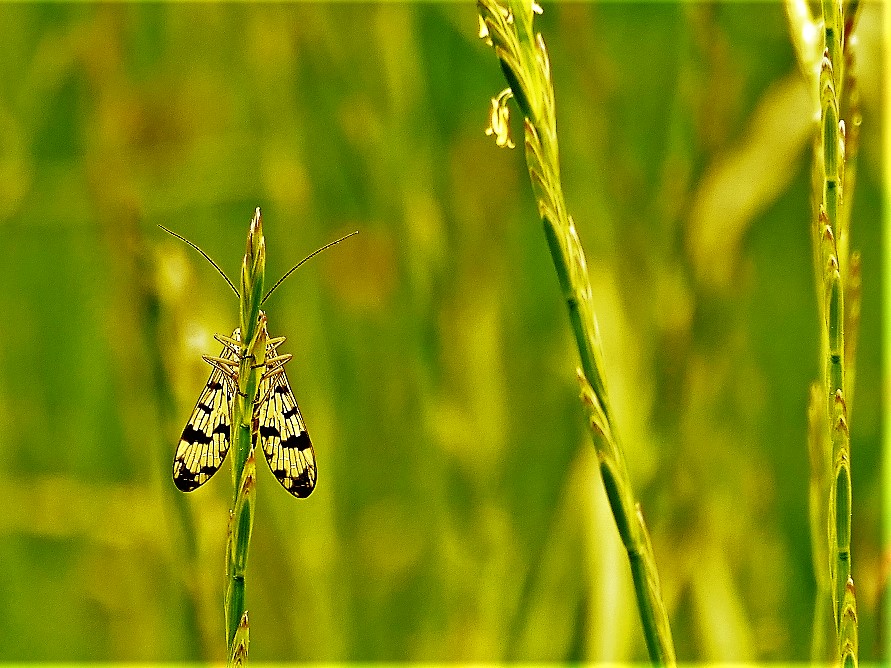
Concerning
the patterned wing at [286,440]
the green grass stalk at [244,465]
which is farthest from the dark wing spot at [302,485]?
the green grass stalk at [244,465]

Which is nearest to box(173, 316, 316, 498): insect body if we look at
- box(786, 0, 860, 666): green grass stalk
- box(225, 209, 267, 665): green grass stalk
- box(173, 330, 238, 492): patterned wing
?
box(173, 330, 238, 492): patterned wing

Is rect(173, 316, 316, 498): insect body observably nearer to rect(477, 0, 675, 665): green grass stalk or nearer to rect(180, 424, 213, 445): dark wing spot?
rect(180, 424, 213, 445): dark wing spot

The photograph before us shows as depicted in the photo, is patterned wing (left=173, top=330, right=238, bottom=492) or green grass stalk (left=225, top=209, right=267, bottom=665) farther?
patterned wing (left=173, top=330, right=238, bottom=492)

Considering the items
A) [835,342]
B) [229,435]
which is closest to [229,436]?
[229,435]

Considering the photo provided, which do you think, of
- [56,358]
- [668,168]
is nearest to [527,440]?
[668,168]

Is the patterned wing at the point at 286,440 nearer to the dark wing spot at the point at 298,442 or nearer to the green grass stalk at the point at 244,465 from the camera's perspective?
the dark wing spot at the point at 298,442

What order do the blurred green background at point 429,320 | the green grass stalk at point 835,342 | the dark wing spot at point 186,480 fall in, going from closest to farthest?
the green grass stalk at point 835,342 → the dark wing spot at point 186,480 → the blurred green background at point 429,320
